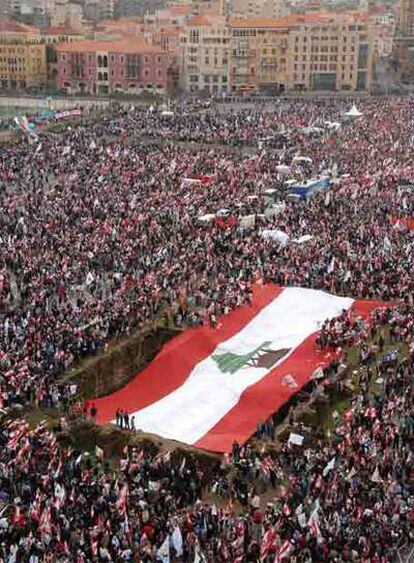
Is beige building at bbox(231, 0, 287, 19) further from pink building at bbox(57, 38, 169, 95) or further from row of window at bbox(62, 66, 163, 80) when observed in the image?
row of window at bbox(62, 66, 163, 80)

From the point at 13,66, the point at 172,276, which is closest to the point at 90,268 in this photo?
the point at 172,276

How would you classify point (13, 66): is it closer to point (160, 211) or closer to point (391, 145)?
point (391, 145)

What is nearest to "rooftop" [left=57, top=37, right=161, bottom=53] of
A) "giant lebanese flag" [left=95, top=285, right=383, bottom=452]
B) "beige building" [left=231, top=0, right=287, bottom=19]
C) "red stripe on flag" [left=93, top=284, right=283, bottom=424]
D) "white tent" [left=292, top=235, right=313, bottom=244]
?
"beige building" [left=231, top=0, right=287, bottom=19]

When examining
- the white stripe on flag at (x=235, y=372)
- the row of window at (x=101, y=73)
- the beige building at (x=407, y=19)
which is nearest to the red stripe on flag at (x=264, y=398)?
the white stripe on flag at (x=235, y=372)

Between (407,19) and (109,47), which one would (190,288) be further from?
(407,19)

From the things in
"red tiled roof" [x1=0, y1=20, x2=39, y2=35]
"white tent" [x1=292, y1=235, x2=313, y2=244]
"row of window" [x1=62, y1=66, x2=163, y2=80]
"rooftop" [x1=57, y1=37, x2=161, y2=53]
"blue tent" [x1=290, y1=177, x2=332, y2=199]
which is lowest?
"white tent" [x1=292, y1=235, x2=313, y2=244]

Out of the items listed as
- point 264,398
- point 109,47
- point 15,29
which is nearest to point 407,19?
point 15,29
